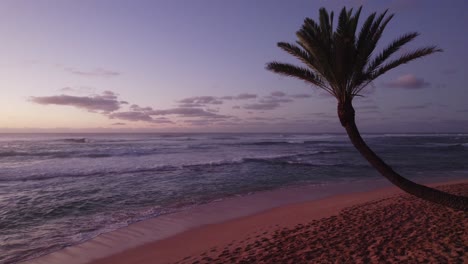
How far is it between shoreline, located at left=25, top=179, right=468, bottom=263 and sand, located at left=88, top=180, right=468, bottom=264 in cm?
3

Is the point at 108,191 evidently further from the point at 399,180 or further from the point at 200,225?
the point at 399,180

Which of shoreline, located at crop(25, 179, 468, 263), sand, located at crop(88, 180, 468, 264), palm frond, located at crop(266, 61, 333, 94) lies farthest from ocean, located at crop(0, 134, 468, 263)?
palm frond, located at crop(266, 61, 333, 94)

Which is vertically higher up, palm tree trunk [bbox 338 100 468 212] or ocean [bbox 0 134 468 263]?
palm tree trunk [bbox 338 100 468 212]

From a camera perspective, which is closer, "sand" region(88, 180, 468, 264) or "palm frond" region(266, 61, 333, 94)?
"sand" region(88, 180, 468, 264)

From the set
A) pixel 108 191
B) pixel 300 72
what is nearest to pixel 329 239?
pixel 300 72

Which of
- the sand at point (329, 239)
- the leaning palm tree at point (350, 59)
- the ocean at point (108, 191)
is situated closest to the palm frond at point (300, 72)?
the leaning palm tree at point (350, 59)

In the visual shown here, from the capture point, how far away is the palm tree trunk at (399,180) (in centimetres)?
633

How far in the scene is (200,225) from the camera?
8.95m

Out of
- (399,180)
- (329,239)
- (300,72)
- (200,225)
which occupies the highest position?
(300,72)

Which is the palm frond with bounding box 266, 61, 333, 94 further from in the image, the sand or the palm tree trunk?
the sand

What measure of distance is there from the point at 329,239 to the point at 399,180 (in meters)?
1.98

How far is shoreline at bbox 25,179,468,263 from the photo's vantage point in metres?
6.92

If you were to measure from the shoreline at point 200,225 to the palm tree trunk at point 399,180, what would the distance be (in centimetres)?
275

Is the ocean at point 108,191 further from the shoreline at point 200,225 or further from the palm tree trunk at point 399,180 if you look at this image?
the palm tree trunk at point 399,180
